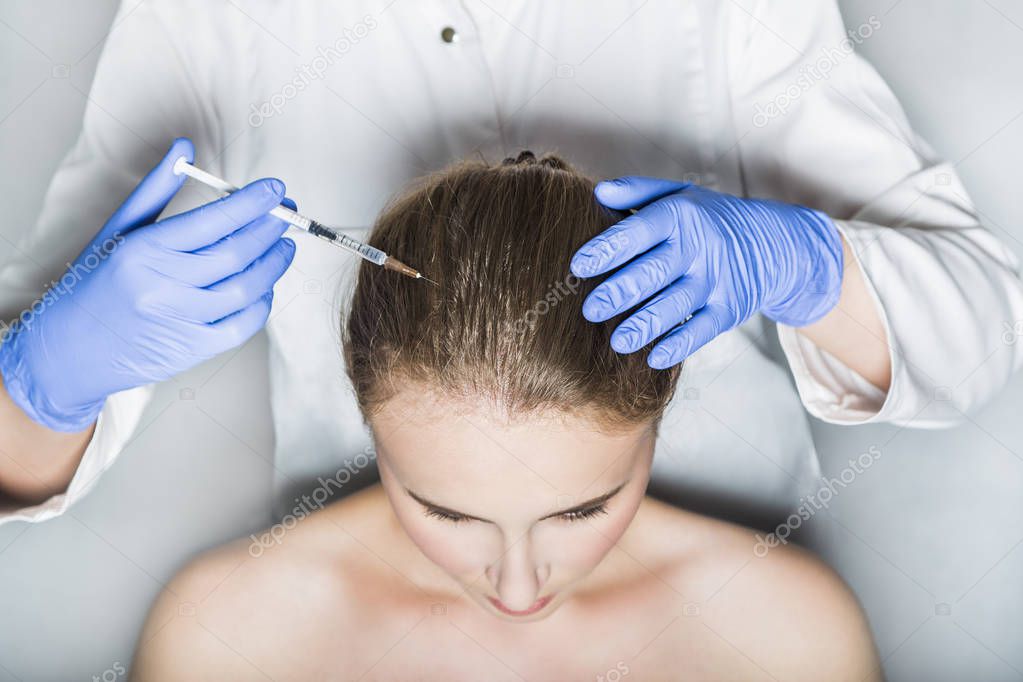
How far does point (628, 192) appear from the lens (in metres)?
0.88

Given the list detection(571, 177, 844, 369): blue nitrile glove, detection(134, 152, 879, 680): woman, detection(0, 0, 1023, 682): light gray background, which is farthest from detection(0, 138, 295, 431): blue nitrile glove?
detection(571, 177, 844, 369): blue nitrile glove

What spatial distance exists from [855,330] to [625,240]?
0.43 m

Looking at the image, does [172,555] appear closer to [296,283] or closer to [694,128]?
[296,283]

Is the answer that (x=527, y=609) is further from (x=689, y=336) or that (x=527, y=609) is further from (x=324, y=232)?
(x=324, y=232)

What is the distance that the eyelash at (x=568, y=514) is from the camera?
2.94 ft

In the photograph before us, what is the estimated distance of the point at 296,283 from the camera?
1.20 m

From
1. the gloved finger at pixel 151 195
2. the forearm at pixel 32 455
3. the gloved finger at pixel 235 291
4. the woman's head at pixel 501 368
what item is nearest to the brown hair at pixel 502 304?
the woman's head at pixel 501 368

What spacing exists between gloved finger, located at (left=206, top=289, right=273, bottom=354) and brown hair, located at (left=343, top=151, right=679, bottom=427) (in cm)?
13

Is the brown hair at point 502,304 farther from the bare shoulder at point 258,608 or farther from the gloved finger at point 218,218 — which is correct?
the bare shoulder at point 258,608

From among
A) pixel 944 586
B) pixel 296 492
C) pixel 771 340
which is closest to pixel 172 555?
pixel 296 492


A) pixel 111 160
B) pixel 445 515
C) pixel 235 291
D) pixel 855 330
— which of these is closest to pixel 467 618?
pixel 445 515

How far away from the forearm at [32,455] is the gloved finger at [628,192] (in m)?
0.68

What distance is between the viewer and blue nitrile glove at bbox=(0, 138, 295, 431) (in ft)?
2.83

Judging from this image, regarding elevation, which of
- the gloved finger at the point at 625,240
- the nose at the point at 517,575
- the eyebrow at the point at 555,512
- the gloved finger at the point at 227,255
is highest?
the gloved finger at the point at 227,255
